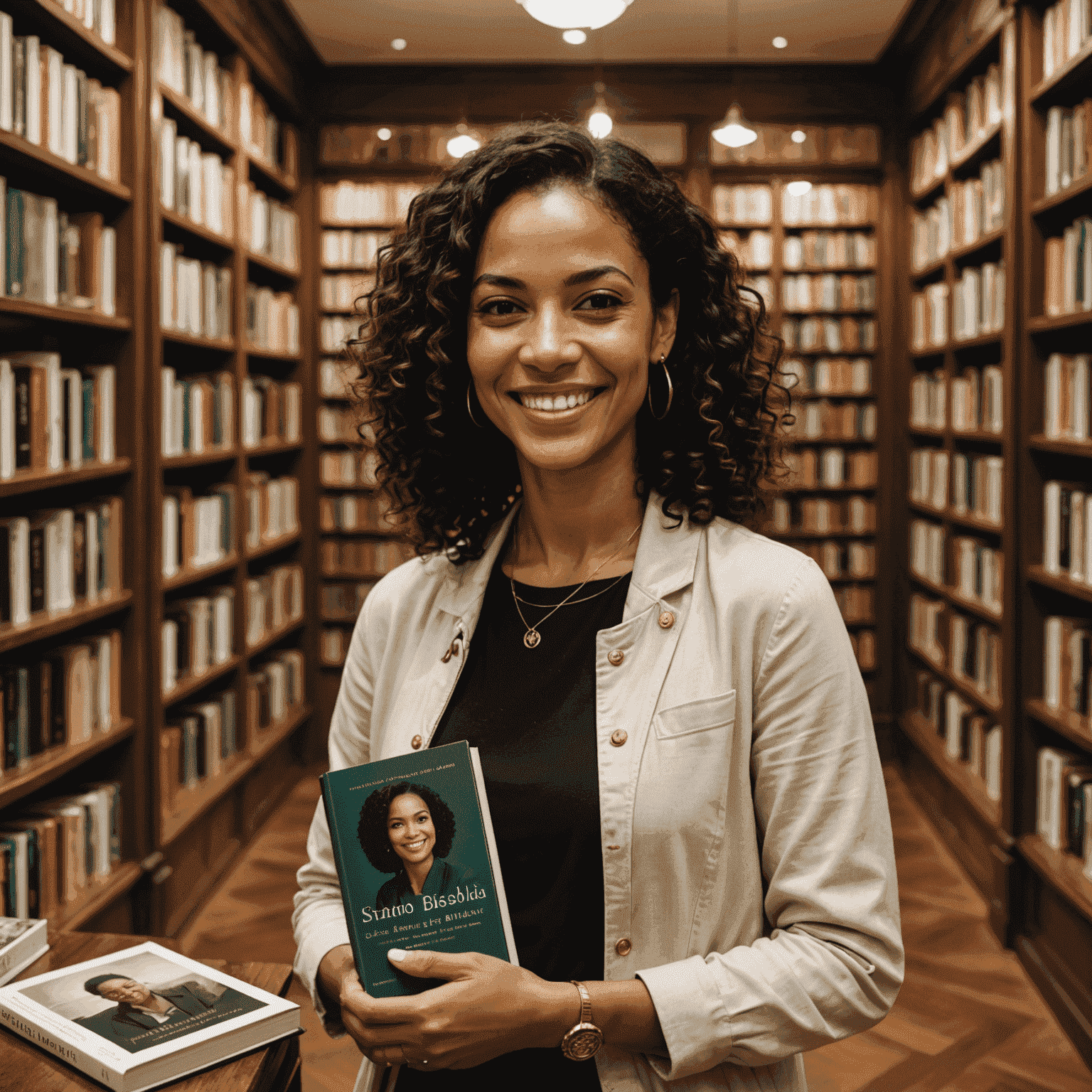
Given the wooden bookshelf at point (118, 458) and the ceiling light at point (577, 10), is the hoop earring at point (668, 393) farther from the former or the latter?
the ceiling light at point (577, 10)

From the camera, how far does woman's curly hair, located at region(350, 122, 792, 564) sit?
44.2 inches

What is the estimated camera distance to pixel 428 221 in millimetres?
1209

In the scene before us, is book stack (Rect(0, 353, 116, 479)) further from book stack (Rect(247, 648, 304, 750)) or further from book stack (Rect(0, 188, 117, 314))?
book stack (Rect(247, 648, 304, 750))

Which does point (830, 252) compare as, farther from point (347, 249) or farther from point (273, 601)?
point (273, 601)

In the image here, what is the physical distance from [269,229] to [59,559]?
8.59 ft

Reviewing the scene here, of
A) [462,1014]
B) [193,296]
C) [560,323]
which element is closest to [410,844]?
[462,1014]

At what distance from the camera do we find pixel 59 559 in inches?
104

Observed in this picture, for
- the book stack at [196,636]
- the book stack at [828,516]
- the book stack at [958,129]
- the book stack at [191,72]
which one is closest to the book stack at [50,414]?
the book stack at [196,636]

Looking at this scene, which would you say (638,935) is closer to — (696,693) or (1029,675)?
(696,693)

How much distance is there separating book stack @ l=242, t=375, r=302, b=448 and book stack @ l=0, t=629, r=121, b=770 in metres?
1.44

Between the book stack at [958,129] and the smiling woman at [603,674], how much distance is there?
320 centimetres

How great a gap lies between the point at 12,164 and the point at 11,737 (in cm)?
139

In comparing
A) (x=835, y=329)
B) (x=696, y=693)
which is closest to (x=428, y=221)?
(x=696, y=693)

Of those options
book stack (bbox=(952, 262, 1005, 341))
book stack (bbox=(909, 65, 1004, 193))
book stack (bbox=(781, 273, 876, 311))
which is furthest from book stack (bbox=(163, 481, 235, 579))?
→ book stack (bbox=(909, 65, 1004, 193))
